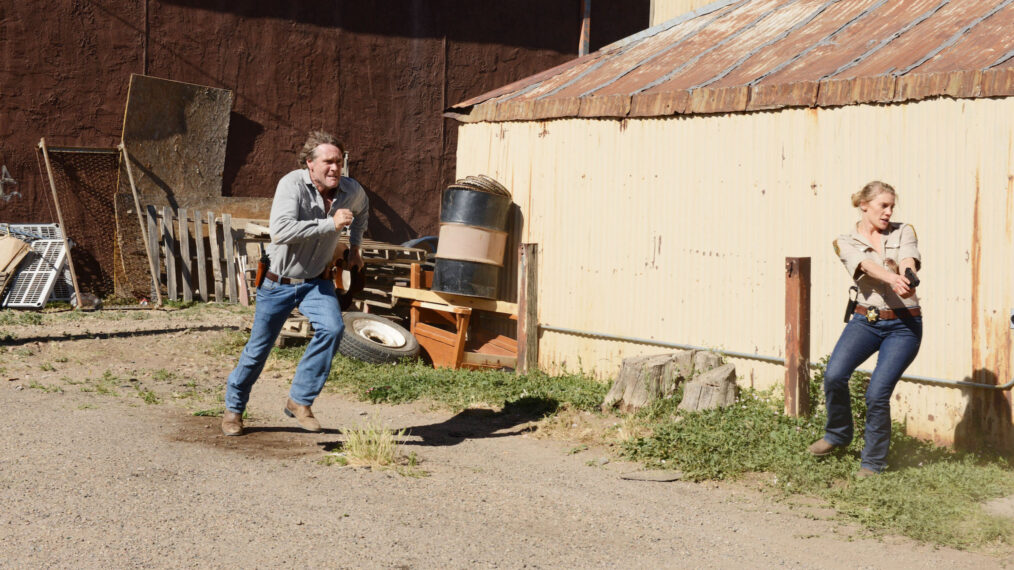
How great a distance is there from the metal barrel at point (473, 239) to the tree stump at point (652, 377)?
2.27m

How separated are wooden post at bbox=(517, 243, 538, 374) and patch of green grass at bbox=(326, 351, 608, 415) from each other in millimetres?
222

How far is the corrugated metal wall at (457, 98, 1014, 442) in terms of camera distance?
677 centimetres

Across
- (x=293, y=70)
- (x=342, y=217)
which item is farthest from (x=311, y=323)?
(x=293, y=70)

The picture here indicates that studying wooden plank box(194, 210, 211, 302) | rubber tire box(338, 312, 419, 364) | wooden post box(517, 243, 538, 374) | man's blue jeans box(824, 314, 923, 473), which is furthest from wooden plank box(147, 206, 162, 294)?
man's blue jeans box(824, 314, 923, 473)

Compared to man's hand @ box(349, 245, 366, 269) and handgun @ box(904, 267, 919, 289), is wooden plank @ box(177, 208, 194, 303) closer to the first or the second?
man's hand @ box(349, 245, 366, 269)

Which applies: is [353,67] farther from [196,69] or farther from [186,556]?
[186,556]

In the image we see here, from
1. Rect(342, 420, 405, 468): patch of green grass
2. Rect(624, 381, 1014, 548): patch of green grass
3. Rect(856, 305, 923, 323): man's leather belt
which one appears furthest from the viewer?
Rect(342, 420, 405, 468): patch of green grass

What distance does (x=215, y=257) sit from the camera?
565 inches

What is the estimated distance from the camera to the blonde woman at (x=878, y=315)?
5.82 meters

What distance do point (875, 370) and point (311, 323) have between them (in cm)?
335

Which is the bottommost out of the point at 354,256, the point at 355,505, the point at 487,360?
the point at 355,505

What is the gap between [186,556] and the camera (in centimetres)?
434

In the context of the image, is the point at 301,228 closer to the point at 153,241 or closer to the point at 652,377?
the point at 652,377

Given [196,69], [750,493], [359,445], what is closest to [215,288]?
[196,69]
